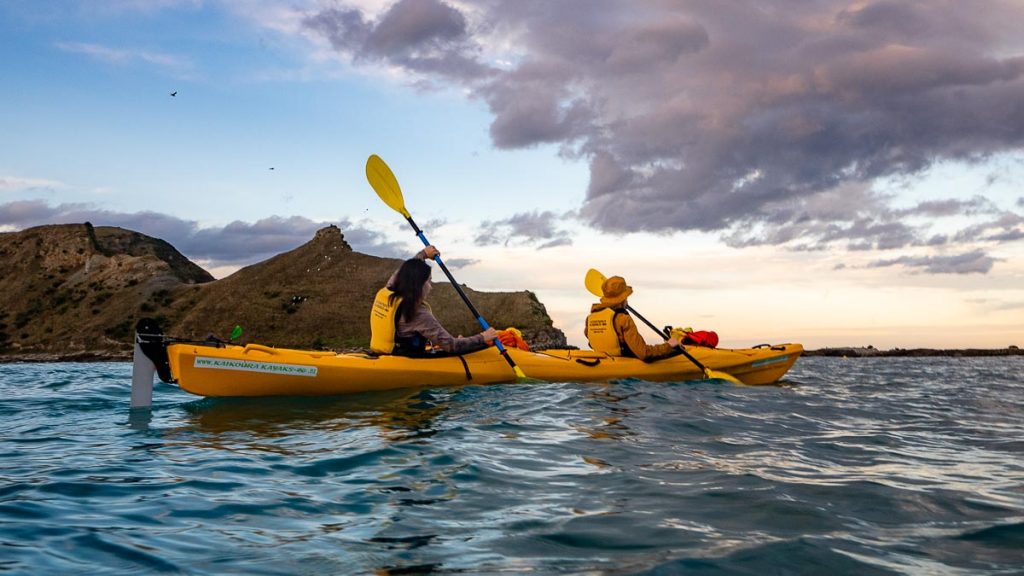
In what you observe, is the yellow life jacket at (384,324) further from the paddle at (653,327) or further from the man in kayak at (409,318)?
the paddle at (653,327)

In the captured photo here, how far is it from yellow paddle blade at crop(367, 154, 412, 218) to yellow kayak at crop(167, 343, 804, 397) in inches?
122

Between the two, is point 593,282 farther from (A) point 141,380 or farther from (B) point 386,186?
(A) point 141,380

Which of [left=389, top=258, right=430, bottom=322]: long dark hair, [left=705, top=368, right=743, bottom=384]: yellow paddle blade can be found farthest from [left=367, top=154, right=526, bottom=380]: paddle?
[left=705, top=368, right=743, bottom=384]: yellow paddle blade

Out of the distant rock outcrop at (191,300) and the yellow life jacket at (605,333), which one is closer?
the yellow life jacket at (605,333)

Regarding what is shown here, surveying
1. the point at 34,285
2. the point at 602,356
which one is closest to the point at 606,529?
the point at 602,356

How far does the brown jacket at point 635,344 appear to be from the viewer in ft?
35.4

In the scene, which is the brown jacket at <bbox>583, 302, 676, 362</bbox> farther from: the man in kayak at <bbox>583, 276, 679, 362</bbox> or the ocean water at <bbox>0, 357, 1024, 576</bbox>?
the ocean water at <bbox>0, 357, 1024, 576</bbox>

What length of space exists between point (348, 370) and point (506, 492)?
16.2ft

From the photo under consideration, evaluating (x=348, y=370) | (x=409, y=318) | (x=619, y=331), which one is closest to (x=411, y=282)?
(x=409, y=318)

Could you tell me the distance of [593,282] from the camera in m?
13.4

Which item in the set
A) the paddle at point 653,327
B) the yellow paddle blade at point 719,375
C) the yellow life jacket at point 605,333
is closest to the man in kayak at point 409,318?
the yellow life jacket at point 605,333

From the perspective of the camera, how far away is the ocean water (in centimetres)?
298

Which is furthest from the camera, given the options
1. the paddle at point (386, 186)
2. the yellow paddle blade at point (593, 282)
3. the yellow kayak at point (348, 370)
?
the yellow paddle blade at point (593, 282)

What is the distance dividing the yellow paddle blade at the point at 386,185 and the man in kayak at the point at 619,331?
3.44 metres
